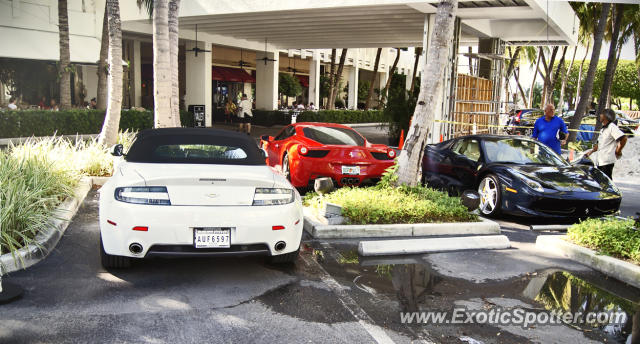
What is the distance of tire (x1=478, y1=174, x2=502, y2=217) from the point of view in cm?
858

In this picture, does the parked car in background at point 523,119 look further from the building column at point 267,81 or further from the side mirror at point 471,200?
the side mirror at point 471,200

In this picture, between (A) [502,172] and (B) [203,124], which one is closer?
(A) [502,172]

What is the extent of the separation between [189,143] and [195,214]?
156 centimetres

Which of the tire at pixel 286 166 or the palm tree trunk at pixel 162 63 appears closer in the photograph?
the tire at pixel 286 166

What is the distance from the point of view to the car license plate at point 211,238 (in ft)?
15.7

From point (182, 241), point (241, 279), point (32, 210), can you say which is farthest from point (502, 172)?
point (32, 210)

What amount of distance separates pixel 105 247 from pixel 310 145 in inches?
208

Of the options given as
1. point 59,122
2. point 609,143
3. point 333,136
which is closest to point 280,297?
point 333,136

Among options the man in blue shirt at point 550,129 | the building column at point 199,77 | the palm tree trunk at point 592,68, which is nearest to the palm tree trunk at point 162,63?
the man in blue shirt at point 550,129

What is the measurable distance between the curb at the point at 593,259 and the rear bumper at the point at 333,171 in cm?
344

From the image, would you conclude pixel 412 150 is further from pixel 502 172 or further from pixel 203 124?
pixel 203 124

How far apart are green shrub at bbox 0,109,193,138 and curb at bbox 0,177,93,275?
10.0m

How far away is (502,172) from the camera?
8633mm

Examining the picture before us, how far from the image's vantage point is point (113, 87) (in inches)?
514
